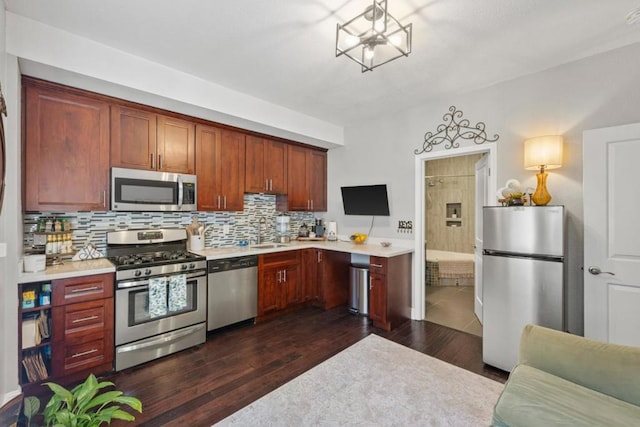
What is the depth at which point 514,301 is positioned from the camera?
8.19 feet

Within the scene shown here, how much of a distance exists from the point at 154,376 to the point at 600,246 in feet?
12.6

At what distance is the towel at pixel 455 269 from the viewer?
542cm

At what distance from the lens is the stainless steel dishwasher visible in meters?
3.15

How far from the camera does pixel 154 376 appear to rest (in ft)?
8.01

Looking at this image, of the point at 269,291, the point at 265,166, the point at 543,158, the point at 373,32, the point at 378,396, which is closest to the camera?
the point at 373,32

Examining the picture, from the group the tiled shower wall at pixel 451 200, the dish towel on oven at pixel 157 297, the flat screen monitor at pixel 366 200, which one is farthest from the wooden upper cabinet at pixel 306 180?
the tiled shower wall at pixel 451 200

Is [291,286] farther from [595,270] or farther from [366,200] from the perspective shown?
[595,270]

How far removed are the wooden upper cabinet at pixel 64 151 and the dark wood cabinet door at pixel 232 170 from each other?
1194 millimetres

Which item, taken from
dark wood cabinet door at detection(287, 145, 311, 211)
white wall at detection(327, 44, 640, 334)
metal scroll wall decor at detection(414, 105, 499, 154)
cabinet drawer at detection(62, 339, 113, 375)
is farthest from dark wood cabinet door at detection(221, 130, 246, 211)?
metal scroll wall decor at detection(414, 105, 499, 154)

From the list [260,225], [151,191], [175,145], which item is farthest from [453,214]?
[151,191]

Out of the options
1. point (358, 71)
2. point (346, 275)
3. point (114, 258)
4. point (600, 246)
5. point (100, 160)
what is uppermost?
point (358, 71)

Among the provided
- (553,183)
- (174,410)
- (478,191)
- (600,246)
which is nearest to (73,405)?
(174,410)

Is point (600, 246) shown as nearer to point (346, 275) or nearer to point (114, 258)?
point (346, 275)

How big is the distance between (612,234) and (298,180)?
355 centimetres
